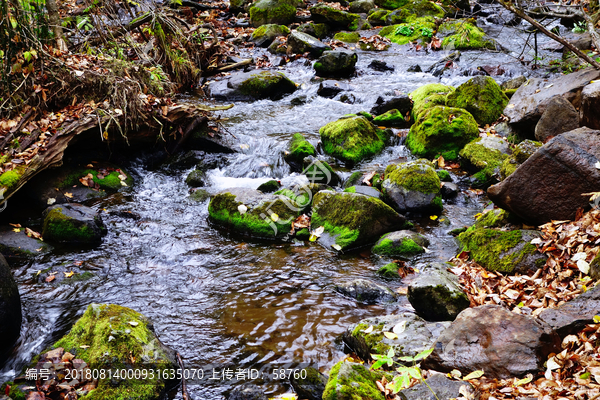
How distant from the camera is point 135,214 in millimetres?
7086

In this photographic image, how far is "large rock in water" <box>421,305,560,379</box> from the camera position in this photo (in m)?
3.07

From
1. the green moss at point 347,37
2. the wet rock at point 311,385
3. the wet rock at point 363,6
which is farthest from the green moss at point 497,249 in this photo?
the wet rock at point 363,6

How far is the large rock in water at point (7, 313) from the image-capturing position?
3.94 m

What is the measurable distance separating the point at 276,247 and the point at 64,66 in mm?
5310

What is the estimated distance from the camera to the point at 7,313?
3982mm

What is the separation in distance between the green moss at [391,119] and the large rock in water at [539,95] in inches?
93.9

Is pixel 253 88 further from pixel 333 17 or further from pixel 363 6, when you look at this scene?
pixel 363 6

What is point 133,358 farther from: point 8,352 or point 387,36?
point 387,36

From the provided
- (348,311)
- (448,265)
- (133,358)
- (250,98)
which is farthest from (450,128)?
(133,358)

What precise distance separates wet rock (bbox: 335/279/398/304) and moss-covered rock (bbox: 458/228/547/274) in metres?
1.24

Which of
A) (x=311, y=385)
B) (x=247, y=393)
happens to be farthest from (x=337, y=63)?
→ (x=247, y=393)

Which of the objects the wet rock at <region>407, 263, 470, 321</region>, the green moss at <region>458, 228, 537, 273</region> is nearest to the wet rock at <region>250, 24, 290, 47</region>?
the green moss at <region>458, 228, 537, 273</region>

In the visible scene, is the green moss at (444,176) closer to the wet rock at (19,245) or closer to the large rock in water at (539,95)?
the large rock in water at (539,95)

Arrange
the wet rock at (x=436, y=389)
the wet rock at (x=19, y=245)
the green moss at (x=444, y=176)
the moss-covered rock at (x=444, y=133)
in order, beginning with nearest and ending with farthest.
→ the wet rock at (x=436, y=389) → the wet rock at (x=19, y=245) → the green moss at (x=444, y=176) → the moss-covered rock at (x=444, y=133)
